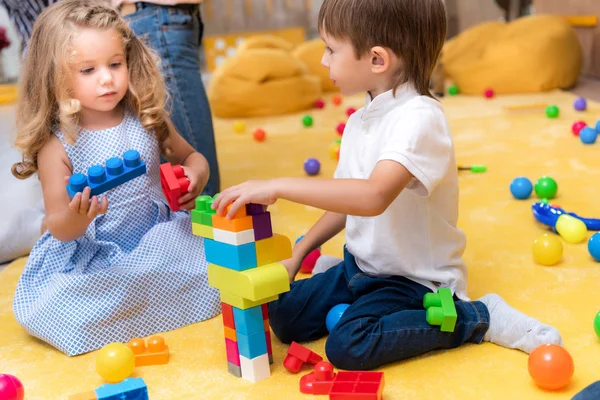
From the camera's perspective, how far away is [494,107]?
3.35m

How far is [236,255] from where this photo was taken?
3.58ft

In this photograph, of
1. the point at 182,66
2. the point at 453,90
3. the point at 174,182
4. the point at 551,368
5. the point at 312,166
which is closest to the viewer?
the point at 551,368

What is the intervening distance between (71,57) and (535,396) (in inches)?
41.2

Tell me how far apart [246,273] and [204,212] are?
0.42ft

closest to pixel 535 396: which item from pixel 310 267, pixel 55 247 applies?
pixel 310 267

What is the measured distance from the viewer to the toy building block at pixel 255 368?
3.74ft

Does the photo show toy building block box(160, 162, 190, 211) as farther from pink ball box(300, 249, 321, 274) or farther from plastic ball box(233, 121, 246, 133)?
plastic ball box(233, 121, 246, 133)

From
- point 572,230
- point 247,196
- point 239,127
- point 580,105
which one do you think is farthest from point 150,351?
point 580,105

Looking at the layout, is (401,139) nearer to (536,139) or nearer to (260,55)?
(536,139)

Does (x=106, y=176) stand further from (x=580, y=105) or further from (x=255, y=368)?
(x=580, y=105)

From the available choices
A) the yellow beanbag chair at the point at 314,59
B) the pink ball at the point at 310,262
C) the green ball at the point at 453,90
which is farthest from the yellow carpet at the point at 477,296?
the yellow beanbag chair at the point at 314,59

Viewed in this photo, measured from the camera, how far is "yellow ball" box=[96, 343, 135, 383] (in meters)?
1.17

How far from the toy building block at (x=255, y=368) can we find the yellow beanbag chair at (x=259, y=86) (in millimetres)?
2522

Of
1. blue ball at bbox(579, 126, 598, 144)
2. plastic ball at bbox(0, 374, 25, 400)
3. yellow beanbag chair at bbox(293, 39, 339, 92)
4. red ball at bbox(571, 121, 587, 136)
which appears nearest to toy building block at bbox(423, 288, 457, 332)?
plastic ball at bbox(0, 374, 25, 400)
